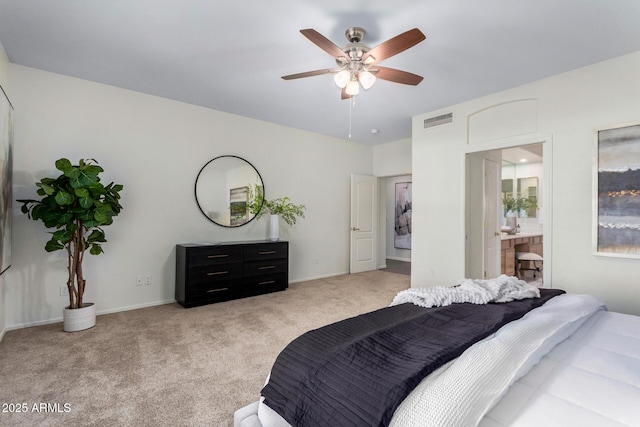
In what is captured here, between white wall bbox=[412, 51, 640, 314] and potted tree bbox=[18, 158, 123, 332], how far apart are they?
4.22m

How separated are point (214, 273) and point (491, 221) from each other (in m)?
4.11

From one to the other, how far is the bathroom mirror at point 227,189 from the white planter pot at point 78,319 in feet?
5.85

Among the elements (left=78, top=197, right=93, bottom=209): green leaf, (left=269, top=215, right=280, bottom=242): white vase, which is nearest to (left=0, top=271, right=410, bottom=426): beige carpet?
(left=269, top=215, right=280, bottom=242): white vase

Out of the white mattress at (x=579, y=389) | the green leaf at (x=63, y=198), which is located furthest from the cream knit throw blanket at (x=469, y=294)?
the green leaf at (x=63, y=198)

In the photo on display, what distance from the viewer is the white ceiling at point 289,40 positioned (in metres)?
2.24

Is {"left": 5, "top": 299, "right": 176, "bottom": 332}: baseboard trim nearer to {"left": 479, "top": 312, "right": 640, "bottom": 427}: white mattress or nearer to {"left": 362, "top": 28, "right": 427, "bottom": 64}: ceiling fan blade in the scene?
{"left": 362, "top": 28, "right": 427, "bottom": 64}: ceiling fan blade

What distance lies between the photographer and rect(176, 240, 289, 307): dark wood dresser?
3854 mm

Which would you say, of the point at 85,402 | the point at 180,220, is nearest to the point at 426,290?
the point at 85,402

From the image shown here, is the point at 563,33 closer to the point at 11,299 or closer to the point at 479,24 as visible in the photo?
the point at 479,24

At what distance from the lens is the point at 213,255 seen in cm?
401

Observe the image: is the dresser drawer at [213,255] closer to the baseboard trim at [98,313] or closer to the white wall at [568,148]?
the baseboard trim at [98,313]

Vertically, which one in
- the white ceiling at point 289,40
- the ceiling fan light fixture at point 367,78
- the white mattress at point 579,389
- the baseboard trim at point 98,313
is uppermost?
the white ceiling at point 289,40

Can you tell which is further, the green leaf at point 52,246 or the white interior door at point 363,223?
the white interior door at point 363,223

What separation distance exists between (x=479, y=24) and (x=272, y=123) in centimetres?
337
